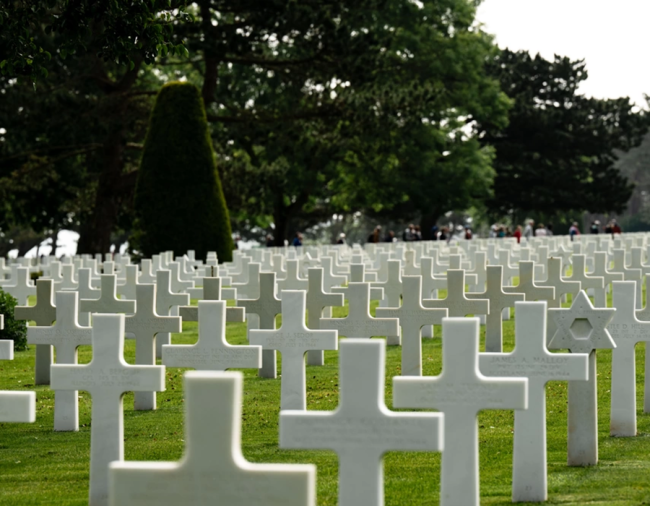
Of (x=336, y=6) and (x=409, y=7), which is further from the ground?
(x=409, y=7)

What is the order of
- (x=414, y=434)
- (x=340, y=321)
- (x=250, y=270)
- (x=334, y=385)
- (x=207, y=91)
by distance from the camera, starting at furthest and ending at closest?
(x=207, y=91), (x=250, y=270), (x=334, y=385), (x=340, y=321), (x=414, y=434)

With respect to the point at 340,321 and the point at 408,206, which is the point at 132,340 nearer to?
the point at 340,321

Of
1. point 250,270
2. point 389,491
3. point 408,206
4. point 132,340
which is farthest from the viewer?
point 408,206

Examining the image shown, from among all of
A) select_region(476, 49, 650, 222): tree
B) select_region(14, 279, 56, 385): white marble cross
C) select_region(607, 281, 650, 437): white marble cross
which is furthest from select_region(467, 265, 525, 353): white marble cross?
select_region(476, 49, 650, 222): tree

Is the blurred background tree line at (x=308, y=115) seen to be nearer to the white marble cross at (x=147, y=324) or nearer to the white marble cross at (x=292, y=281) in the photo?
the white marble cross at (x=147, y=324)

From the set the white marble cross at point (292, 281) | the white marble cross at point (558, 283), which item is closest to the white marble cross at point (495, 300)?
the white marble cross at point (558, 283)

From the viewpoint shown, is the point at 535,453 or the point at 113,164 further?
the point at 113,164

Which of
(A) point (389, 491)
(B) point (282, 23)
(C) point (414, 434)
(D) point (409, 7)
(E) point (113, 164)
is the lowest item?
(A) point (389, 491)

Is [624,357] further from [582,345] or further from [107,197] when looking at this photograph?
[107,197]

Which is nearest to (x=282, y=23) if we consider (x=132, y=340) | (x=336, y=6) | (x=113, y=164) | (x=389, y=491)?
(x=336, y=6)

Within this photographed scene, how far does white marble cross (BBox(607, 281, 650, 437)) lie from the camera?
7.54 metres

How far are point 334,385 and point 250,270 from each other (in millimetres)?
3204

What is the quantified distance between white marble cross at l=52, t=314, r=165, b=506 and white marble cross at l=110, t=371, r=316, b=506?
1.90 meters

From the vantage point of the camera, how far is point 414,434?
14.0ft
